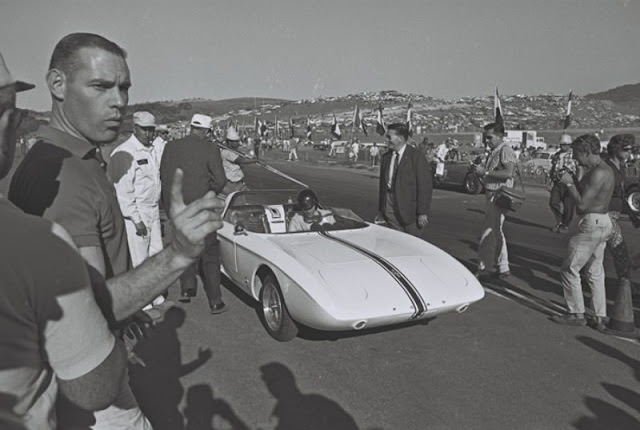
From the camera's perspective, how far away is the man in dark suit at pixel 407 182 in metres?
5.78

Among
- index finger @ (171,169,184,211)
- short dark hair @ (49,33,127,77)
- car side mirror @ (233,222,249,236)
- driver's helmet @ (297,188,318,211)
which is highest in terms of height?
short dark hair @ (49,33,127,77)

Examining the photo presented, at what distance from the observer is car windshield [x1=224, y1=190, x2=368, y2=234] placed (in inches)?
212

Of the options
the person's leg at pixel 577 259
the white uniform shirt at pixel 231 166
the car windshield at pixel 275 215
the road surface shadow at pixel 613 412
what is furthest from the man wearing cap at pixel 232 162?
the road surface shadow at pixel 613 412

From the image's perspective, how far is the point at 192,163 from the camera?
4.91m

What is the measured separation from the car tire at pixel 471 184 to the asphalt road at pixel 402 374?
10.2 meters

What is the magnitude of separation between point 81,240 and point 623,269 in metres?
5.17

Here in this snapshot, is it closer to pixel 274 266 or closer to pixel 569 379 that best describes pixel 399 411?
pixel 569 379

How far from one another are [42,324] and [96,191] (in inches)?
29.2

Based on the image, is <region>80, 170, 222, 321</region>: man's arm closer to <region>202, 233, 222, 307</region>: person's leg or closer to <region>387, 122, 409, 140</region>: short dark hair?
<region>202, 233, 222, 307</region>: person's leg

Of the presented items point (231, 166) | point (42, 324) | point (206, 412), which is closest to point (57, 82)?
point (42, 324)

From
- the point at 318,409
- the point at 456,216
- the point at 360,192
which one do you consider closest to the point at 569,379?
the point at 318,409

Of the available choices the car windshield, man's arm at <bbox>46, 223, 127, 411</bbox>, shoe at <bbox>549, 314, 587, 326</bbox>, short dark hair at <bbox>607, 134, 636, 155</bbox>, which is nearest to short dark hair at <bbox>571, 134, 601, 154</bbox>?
shoe at <bbox>549, 314, 587, 326</bbox>

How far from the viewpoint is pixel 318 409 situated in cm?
308

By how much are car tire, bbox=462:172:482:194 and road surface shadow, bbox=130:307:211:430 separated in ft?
40.0
